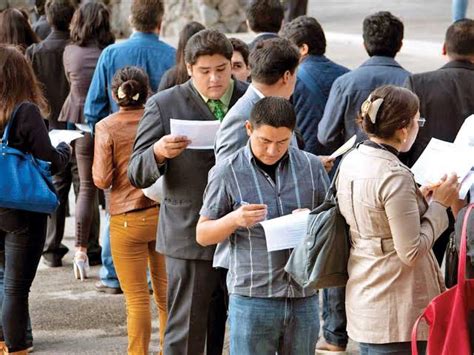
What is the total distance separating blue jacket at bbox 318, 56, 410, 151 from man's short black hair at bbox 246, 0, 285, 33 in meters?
1.51

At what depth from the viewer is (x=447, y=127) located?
6.42 metres

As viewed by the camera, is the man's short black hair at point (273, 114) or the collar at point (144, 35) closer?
the man's short black hair at point (273, 114)

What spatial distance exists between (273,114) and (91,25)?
4046 mm

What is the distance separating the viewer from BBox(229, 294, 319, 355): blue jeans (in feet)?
15.9

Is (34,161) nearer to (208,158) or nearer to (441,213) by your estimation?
(208,158)

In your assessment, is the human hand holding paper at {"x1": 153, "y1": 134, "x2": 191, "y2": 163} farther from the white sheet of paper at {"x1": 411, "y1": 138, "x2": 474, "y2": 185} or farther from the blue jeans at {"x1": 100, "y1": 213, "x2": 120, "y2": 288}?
the blue jeans at {"x1": 100, "y1": 213, "x2": 120, "y2": 288}

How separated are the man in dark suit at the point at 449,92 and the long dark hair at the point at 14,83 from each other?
2032 millimetres

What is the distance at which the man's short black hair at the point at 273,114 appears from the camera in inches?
187

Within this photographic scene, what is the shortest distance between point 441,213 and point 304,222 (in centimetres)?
54

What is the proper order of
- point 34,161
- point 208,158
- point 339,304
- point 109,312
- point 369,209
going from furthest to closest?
point 109,312 → point 339,304 → point 34,161 → point 208,158 → point 369,209

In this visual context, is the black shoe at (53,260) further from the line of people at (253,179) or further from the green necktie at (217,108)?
the green necktie at (217,108)

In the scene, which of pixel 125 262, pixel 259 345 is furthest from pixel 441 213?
pixel 125 262

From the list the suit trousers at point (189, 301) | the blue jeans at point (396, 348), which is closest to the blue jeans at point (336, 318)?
the suit trousers at point (189, 301)

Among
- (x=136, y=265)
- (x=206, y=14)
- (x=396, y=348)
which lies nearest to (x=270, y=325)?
(x=396, y=348)
